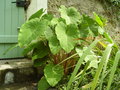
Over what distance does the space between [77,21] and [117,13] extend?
1.70 m

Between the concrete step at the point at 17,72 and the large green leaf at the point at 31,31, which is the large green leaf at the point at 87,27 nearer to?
the large green leaf at the point at 31,31

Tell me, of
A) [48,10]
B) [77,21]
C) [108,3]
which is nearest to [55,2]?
[48,10]

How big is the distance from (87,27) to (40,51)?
622 mm

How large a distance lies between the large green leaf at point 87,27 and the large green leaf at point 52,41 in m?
0.35

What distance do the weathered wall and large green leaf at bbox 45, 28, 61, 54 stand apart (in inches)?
35.9

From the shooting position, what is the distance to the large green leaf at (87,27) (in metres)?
2.73

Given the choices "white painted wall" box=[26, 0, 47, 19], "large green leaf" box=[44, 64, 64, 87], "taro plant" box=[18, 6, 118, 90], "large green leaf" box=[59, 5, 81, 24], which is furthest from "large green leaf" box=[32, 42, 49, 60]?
"white painted wall" box=[26, 0, 47, 19]

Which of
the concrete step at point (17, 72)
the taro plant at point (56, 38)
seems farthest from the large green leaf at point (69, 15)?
the concrete step at point (17, 72)

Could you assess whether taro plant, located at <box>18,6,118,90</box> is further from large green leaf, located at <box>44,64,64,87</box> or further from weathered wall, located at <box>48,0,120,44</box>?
weathered wall, located at <box>48,0,120,44</box>

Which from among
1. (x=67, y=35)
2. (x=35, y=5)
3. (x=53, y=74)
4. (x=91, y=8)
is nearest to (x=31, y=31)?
(x=67, y=35)

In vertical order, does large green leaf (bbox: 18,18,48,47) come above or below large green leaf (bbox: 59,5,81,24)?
below

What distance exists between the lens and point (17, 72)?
9.32ft

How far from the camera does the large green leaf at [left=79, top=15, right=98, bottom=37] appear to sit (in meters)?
2.73

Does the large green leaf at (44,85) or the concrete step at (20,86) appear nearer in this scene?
the large green leaf at (44,85)
